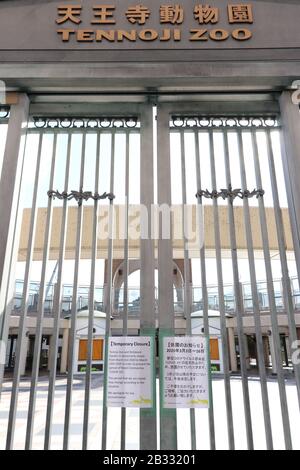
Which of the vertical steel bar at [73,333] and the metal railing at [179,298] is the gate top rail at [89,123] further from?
the metal railing at [179,298]

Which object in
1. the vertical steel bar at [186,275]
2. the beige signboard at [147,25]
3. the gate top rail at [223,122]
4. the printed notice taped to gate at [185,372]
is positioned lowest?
the printed notice taped to gate at [185,372]

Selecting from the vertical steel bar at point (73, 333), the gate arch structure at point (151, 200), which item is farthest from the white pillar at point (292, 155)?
the vertical steel bar at point (73, 333)

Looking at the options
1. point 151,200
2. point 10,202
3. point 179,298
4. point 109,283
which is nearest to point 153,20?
point 151,200

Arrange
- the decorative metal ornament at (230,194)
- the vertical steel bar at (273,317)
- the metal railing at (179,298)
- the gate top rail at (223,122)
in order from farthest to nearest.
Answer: the metal railing at (179,298)
the gate top rail at (223,122)
the decorative metal ornament at (230,194)
the vertical steel bar at (273,317)

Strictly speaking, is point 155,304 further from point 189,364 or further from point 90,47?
point 90,47

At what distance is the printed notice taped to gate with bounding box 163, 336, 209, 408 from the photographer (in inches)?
68.0

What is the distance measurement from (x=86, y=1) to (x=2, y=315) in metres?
2.02

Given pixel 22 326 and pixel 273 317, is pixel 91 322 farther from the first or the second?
pixel 273 317

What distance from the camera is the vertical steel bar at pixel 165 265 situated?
1707 millimetres

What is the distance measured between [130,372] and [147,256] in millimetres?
604

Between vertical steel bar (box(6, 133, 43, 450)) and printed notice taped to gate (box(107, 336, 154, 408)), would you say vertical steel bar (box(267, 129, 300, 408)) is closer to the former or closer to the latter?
printed notice taped to gate (box(107, 336, 154, 408))

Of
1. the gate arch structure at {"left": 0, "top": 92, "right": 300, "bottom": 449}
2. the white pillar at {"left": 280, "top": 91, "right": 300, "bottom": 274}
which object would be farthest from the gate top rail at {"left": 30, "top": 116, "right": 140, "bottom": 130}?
the white pillar at {"left": 280, "top": 91, "right": 300, "bottom": 274}

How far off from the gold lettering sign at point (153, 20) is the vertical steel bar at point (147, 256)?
458 mm

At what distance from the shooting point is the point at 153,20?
222 centimetres
